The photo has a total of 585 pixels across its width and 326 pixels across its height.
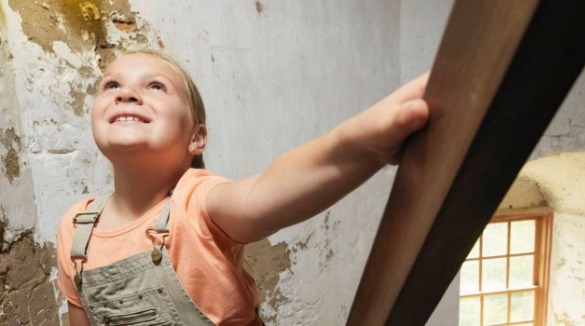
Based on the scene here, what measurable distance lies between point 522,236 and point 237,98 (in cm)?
176

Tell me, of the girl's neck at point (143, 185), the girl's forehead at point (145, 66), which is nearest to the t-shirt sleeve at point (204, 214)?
the girl's neck at point (143, 185)

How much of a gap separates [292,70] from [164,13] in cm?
41

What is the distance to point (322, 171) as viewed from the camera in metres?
0.45

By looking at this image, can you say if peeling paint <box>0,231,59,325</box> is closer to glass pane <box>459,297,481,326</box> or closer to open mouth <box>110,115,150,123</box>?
open mouth <box>110,115,150,123</box>

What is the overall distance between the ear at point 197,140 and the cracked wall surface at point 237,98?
20.0 inches

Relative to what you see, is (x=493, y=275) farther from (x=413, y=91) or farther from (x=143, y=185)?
(x=413, y=91)

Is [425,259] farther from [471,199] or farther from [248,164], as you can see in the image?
[248,164]

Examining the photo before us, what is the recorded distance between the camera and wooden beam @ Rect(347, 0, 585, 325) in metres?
0.24

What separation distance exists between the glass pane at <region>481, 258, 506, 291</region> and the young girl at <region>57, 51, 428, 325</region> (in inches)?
73.1

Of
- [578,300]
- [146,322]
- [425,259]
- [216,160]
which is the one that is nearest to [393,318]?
[425,259]

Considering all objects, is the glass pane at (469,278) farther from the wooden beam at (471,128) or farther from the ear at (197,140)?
the wooden beam at (471,128)

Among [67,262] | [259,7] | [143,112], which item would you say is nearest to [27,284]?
[67,262]

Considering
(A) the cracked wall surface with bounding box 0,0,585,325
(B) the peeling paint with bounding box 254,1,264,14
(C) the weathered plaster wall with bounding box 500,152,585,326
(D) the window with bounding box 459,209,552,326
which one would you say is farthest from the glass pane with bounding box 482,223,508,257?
(B) the peeling paint with bounding box 254,1,264,14

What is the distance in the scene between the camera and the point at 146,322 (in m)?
0.75
